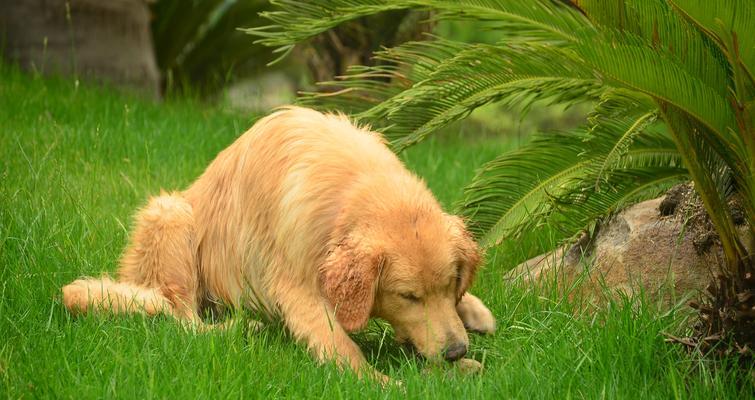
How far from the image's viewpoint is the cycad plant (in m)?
4.03

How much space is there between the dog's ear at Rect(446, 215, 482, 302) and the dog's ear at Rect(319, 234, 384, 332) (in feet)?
1.29

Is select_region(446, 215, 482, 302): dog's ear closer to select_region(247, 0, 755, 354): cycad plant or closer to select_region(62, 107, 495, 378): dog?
select_region(62, 107, 495, 378): dog

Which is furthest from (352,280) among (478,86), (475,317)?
(478,86)

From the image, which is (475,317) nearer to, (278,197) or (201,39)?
(278,197)

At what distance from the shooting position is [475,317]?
498 cm

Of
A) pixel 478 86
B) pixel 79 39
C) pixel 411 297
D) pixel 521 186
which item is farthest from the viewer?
pixel 79 39

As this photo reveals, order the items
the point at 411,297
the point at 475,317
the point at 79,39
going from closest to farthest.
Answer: the point at 411,297 → the point at 475,317 → the point at 79,39

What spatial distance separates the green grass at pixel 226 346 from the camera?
4090 millimetres

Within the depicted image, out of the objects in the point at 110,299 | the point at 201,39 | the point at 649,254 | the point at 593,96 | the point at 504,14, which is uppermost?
the point at 504,14

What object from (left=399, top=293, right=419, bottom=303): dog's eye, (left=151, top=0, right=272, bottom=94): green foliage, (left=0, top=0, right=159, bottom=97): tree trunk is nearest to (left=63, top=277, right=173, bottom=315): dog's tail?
(left=399, top=293, right=419, bottom=303): dog's eye

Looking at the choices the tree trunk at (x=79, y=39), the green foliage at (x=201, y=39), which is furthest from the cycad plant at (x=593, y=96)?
the green foliage at (x=201, y=39)

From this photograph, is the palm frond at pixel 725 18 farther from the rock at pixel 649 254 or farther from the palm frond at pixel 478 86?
the rock at pixel 649 254

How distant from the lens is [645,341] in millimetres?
4293

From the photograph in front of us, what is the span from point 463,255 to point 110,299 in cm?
155
